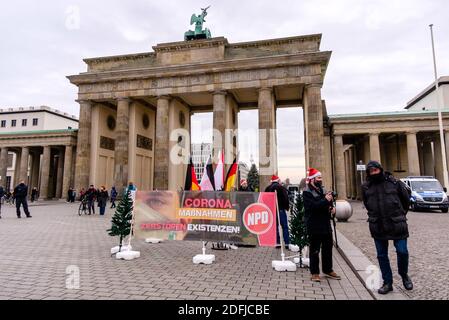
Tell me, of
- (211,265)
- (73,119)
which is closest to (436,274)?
(211,265)

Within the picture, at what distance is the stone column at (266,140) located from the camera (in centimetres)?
2927

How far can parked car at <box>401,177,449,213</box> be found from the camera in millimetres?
20159

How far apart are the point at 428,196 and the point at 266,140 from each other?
14.2m

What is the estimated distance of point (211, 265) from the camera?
6.53 metres

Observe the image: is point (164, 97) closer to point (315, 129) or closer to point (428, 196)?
point (315, 129)

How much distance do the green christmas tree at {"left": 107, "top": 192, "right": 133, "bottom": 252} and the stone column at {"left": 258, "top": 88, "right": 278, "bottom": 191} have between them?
22.3m

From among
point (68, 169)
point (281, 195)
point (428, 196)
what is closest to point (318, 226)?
point (281, 195)

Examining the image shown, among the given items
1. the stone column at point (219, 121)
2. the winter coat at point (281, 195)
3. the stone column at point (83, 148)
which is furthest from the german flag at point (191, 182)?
the stone column at point (83, 148)

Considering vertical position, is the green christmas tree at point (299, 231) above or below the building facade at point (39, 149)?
below

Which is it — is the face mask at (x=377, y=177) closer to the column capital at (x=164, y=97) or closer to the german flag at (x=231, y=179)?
the german flag at (x=231, y=179)

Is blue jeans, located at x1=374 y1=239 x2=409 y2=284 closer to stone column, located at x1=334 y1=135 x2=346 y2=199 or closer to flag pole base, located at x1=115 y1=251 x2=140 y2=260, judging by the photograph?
flag pole base, located at x1=115 y1=251 x2=140 y2=260

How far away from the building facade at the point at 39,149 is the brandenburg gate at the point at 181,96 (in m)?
6.48

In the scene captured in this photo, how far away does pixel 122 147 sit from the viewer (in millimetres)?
33125
